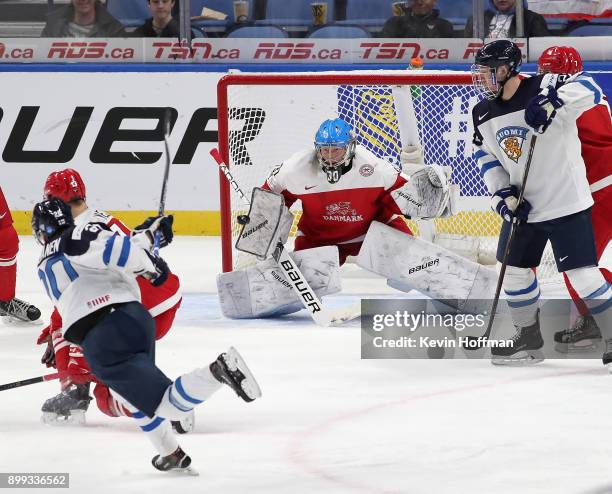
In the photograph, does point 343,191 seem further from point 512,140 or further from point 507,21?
point 507,21

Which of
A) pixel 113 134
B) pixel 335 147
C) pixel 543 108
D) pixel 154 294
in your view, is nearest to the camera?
pixel 154 294

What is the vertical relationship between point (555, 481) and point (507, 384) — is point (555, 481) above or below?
above

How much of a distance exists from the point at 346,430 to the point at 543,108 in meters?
1.35

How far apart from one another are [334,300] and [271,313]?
20.5 inches

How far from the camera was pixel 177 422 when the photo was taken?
3730 mm

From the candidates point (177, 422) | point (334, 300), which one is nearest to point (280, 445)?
point (177, 422)

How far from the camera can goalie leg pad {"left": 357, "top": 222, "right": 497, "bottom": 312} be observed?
18.1 feet

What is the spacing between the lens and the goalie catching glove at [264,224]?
554 centimetres

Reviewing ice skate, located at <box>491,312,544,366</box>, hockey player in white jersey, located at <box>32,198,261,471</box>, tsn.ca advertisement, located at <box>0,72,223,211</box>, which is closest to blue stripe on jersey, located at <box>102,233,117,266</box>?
hockey player in white jersey, located at <box>32,198,261,471</box>

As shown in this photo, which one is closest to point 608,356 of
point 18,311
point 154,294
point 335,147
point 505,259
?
point 505,259

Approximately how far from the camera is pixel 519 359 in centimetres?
471

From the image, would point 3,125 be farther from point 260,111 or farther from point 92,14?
point 260,111

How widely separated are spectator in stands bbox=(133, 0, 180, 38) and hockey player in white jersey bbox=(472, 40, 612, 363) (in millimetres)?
3727

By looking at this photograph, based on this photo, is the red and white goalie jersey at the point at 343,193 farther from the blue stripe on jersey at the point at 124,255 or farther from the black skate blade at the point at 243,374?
the black skate blade at the point at 243,374
